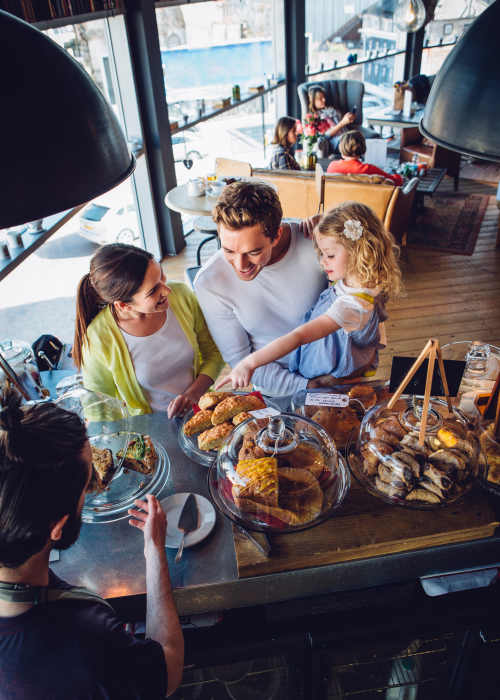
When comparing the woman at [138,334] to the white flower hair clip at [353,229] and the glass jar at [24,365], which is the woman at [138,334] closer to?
the glass jar at [24,365]

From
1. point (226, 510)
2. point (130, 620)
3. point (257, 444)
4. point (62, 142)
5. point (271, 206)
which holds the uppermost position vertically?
point (62, 142)

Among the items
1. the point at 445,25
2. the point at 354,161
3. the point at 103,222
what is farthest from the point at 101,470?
the point at 445,25

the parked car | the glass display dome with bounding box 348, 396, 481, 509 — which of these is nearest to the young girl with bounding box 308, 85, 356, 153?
the parked car

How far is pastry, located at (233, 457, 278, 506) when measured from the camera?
1126mm

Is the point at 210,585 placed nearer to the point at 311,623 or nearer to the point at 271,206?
the point at 311,623

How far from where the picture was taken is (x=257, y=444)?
1213 millimetres

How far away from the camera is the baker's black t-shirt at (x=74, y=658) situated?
85 cm

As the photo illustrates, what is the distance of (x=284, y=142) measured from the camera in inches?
208

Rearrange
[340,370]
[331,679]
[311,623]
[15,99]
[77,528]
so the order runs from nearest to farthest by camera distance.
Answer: [15,99], [77,528], [311,623], [331,679], [340,370]

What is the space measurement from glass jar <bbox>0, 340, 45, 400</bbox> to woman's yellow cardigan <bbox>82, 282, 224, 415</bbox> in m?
0.33

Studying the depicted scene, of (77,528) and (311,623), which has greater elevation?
(77,528)

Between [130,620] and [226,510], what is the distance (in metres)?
0.37

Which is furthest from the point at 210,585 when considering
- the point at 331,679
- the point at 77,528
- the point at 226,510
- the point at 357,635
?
the point at 331,679

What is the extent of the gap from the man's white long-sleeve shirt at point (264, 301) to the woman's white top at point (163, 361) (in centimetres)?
15
